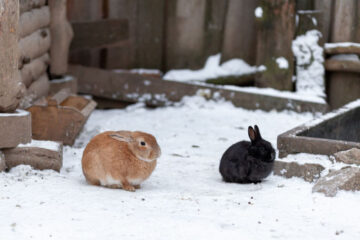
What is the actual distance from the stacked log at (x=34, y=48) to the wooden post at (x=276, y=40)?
2648 mm

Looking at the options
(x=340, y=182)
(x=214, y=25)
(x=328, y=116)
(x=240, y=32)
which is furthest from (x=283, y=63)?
(x=340, y=182)

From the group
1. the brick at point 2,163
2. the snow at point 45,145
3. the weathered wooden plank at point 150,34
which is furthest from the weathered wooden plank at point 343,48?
the brick at point 2,163

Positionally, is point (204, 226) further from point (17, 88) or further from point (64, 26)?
point (64, 26)

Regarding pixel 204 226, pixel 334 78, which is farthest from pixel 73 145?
pixel 334 78

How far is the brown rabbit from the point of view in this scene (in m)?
4.87

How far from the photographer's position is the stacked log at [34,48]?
659 centimetres

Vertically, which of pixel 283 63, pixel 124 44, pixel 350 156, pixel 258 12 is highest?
pixel 258 12

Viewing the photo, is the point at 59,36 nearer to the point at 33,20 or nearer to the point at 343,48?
the point at 33,20

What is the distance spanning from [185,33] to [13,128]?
4.18 m

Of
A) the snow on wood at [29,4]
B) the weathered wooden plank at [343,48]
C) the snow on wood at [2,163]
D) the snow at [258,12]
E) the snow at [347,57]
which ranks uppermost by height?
the snow on wood at [29,4]

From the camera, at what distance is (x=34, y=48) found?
6977 mm

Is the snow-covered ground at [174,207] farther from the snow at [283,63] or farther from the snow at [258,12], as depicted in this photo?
the snow at [258,12]

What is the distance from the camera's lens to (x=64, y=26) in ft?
25.4

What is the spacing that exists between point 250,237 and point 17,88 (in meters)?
2.39
